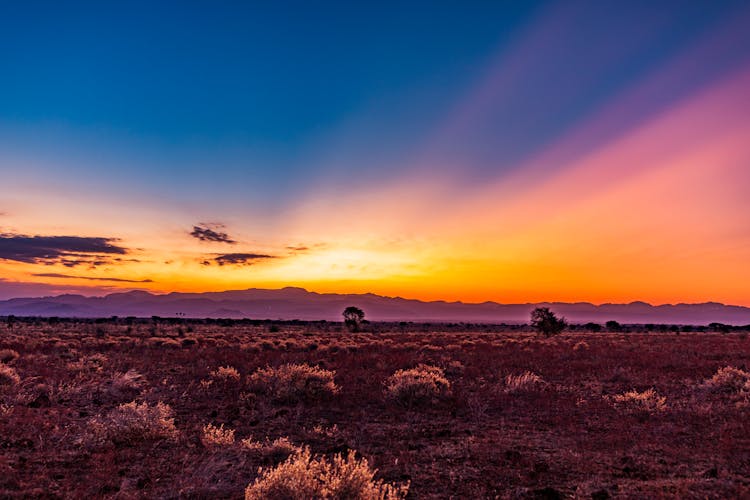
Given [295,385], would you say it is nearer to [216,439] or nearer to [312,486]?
[216,439]

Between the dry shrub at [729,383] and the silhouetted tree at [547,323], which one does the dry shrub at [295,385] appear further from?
the silhouetted tree at [547,323]

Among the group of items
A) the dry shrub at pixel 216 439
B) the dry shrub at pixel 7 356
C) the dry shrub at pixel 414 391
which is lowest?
the dry shrub at pixel 7 356

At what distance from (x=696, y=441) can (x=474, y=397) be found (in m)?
5.92

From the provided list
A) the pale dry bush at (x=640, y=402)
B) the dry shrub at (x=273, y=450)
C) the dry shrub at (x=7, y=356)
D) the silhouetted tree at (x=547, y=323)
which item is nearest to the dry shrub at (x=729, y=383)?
the pale dry bush at (x=640, y=402)

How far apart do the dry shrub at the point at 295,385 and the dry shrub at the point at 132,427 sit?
3992 millimetres

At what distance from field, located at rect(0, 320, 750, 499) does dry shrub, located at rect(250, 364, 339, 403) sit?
0.05 m

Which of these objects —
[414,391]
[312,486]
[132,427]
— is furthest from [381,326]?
[312,486]

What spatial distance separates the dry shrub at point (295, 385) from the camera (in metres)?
13.8

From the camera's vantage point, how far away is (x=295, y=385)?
14023 mm

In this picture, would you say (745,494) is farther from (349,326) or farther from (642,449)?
(349,326)

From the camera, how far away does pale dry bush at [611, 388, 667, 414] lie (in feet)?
39.6

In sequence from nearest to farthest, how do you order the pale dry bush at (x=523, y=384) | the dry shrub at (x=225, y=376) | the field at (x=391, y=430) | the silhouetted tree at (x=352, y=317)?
the field at (x=391, y=430) < the pale dry bush at (x=523, y=384) < the dry shrub at (x=225, y=376) < the silhouetted tree at (x=352, y=317)

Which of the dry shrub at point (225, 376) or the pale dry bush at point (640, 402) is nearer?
the pale dry bush at point (640, 402)

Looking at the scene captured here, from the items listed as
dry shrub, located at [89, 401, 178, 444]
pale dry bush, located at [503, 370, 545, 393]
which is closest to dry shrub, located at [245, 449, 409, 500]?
dry shrub, located at [89, 401, 178, 444]
